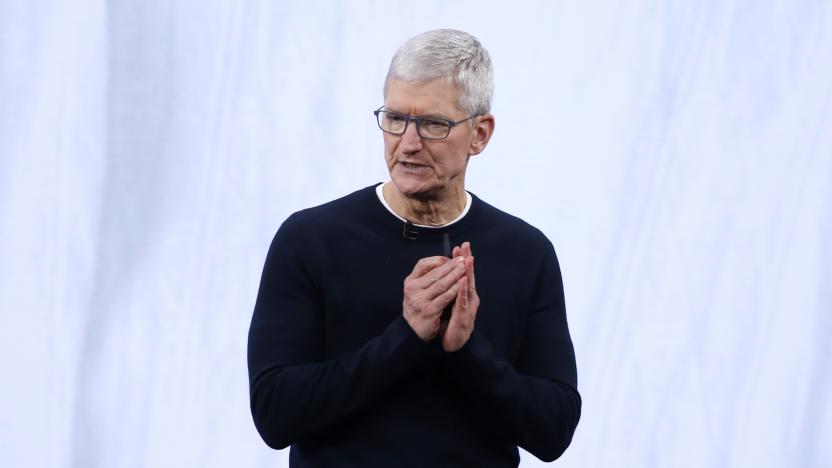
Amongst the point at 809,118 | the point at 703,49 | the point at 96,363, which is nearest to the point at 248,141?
the point at 96,363

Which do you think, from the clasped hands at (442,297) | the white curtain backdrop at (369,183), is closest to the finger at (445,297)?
the clasped hands at (442,297)

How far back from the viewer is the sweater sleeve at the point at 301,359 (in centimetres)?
150

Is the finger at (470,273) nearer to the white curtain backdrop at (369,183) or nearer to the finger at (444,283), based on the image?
the finger at (444,283)

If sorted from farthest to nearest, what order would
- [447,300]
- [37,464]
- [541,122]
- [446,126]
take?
[541,122] < [37,464] < [446,126] < [447,300]

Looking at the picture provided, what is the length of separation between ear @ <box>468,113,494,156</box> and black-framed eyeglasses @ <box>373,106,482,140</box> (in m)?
0.08

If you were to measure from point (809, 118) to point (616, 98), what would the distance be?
1.80 ft

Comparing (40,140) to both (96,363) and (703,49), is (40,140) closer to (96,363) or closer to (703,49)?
(96,363)

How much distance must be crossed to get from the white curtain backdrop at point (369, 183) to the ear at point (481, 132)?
1.25 metres

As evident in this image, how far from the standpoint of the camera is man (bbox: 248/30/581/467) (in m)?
1.51

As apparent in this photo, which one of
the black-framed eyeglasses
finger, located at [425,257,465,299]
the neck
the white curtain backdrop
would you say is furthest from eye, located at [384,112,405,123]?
the white curtain backdrop

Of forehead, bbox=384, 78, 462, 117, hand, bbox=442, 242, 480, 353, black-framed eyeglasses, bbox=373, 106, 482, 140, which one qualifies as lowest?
hand, bbox=442, 242, 480, 353

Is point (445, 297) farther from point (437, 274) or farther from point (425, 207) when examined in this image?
point (425, 207)

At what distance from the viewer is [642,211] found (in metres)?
3.02

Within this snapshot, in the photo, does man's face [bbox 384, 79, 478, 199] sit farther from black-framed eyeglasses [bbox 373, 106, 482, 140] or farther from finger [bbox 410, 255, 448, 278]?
finger [bbox 410, 255, 448, 278]
